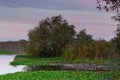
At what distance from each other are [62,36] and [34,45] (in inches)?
233

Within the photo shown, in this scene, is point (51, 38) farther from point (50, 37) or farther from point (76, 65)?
point (76, 65)

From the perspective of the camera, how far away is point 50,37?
228ft

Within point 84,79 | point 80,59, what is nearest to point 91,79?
point 84,79

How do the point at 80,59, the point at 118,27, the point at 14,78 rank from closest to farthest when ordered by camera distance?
the point at 118,27 < the point at 14,78 < the point at 80,59

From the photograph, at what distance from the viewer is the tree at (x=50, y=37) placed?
67.4 metres

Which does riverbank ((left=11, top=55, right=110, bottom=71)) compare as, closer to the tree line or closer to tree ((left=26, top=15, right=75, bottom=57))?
the tree line

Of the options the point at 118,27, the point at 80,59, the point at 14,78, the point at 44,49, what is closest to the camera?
the point at 118,27

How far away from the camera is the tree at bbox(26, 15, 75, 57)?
67438mm

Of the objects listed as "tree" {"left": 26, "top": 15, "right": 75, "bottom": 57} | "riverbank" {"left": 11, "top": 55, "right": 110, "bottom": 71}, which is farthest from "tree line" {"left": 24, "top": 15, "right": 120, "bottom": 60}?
"riverbank" {"left": 11, "top": 55, "right": 110, "bottom": 71}

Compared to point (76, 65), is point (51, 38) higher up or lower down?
higher up

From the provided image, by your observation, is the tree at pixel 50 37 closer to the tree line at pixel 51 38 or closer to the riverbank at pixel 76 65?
the tree line at pixel 51 38

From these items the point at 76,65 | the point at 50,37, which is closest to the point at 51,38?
the point at 50,37

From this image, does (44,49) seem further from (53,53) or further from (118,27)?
(118,27)

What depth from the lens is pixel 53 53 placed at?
226ft
